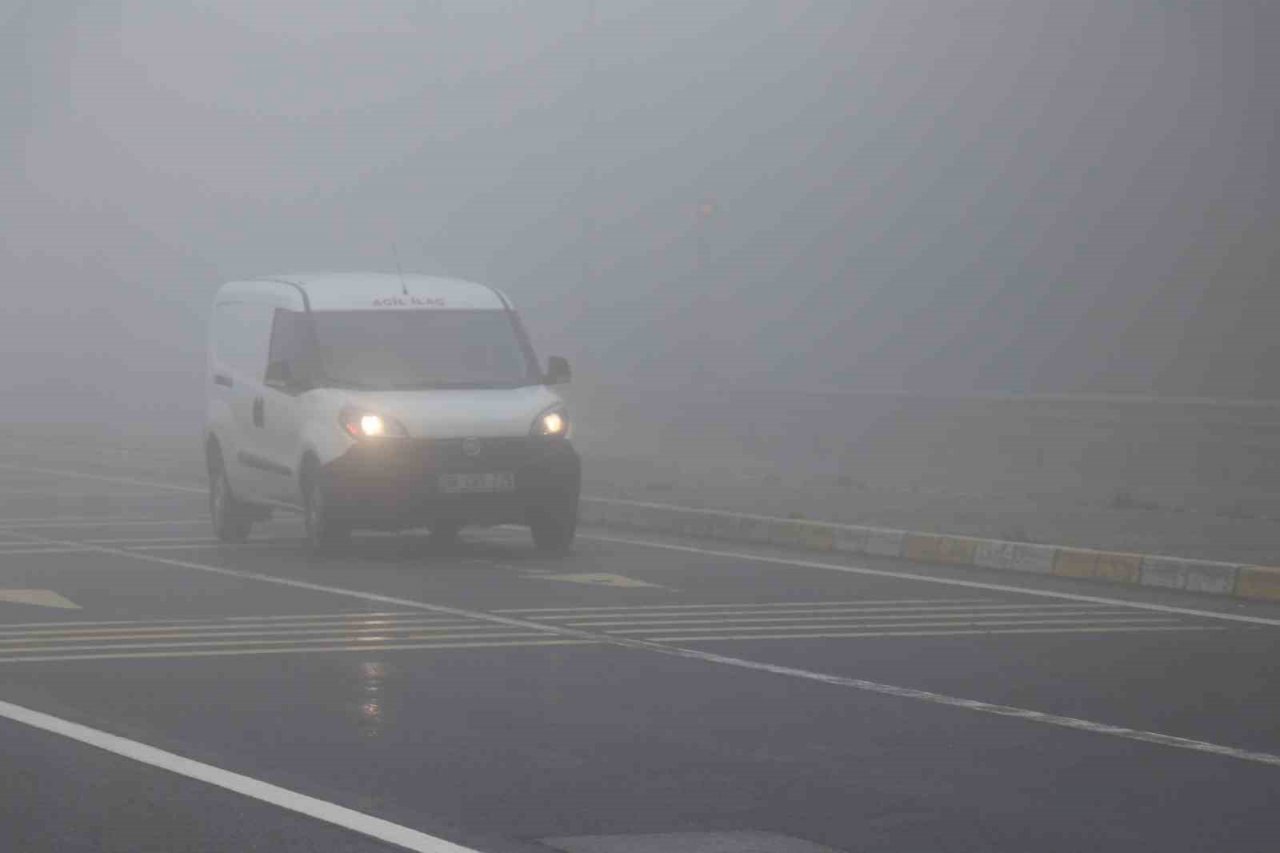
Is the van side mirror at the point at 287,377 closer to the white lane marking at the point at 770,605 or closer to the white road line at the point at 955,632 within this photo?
the white lane marking at the point at 770,605

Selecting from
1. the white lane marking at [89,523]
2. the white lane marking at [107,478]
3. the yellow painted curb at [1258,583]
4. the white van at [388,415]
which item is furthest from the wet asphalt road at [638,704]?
the white lane marking at [107,478]

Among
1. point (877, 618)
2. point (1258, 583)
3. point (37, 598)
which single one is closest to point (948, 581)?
point (1258, 583)

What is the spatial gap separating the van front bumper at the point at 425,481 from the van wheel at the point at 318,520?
0.27 ft

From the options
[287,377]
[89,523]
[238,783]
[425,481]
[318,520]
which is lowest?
[238,783]

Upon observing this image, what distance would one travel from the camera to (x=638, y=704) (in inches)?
358

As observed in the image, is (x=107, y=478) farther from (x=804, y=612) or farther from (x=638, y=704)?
(x=638, y=704)

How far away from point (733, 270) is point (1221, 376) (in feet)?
73.6

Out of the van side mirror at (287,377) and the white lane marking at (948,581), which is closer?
the white lane marking at (948,581)

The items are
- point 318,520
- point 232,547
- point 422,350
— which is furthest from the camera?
point 232,547

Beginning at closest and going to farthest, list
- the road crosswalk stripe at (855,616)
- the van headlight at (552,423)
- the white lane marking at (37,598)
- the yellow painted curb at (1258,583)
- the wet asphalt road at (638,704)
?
1. the wet asphalt road at (638,704)
2. the road crosswalk stripe at (855,616)
3. the white lane marking at (37,598)
4. the yellow painted curb at (1258,583)
5. the van headlight at (552,423)

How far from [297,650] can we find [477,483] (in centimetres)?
523

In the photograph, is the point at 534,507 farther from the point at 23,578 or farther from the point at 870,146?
the point at 870,146

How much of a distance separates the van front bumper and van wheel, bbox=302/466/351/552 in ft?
0.27

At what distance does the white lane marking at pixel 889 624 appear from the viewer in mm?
11680
